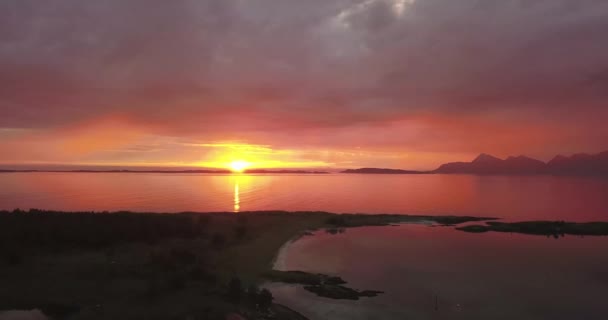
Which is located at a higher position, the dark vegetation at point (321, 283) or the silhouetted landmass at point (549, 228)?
the silhouetted landmass at point (549, 228)

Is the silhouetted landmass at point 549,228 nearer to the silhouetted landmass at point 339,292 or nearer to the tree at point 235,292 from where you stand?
the silhouetted landmass at point 339,292

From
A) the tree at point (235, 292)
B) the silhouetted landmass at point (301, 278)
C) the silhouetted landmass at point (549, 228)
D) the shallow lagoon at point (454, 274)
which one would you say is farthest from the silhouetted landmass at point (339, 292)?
the silhouetted landmass at point (549, 228)

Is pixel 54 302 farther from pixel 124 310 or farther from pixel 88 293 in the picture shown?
pixel 124 310

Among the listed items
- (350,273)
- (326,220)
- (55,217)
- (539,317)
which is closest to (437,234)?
(326,220)

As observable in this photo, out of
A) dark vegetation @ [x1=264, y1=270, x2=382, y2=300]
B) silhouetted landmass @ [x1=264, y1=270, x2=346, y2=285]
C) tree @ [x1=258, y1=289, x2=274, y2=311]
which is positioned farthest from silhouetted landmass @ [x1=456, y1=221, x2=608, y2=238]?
tree @ [x1=258, y1=289, x2=274, y2=311]

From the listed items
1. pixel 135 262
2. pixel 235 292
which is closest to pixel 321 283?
pixel 235 292

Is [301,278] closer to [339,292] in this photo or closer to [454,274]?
[339,292]
